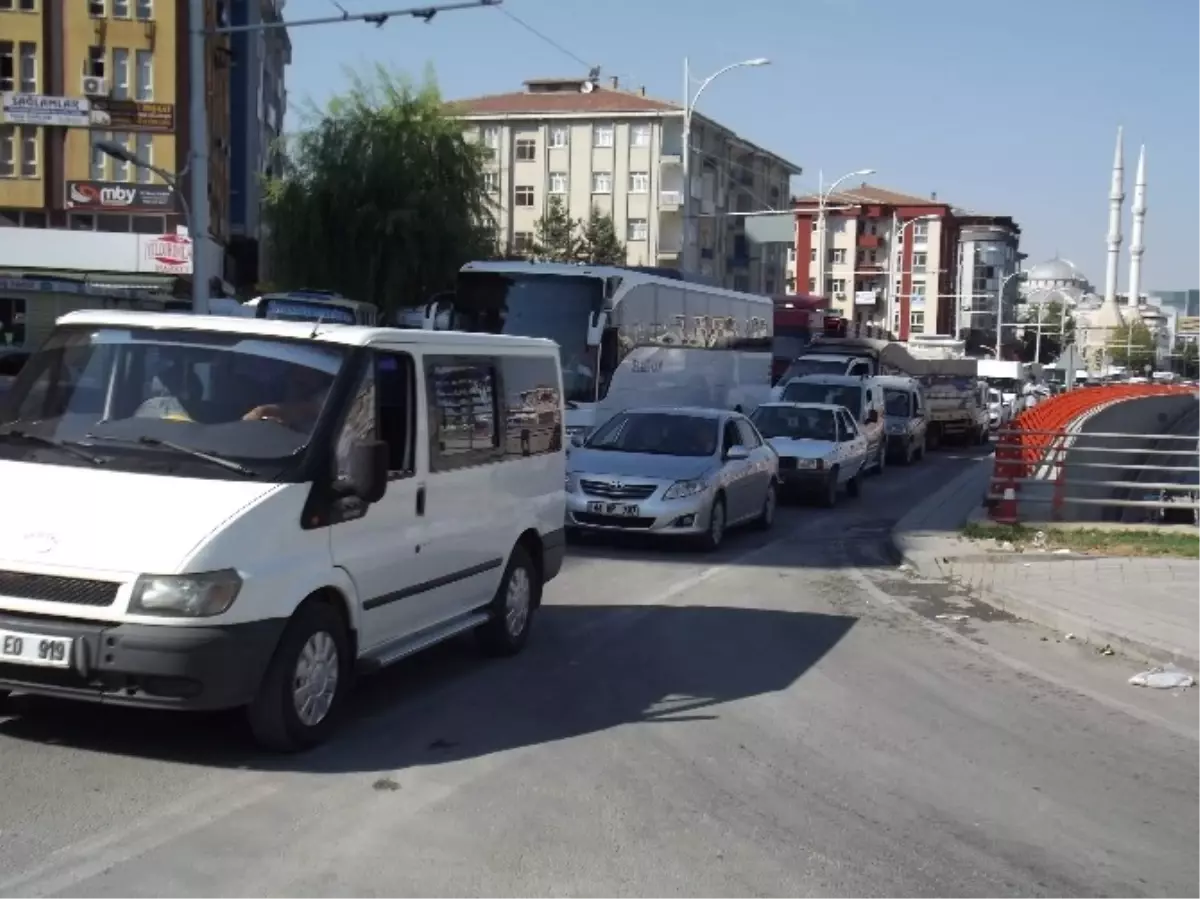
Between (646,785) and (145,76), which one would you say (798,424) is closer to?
(646,785)

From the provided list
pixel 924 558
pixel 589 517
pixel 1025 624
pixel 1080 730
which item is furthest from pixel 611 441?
pixel 1080 730

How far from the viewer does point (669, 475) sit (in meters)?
15.7

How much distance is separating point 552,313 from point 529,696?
15078 mm

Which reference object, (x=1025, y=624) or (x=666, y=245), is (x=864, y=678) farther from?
(x=666, y=245)

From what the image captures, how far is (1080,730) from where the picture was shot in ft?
27.3

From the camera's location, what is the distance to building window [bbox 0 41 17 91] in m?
51.3

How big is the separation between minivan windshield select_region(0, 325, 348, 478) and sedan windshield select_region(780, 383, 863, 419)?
71.6 feet

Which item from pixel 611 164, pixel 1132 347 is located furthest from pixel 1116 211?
pixel 611 164

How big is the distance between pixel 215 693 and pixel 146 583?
570 millimetres

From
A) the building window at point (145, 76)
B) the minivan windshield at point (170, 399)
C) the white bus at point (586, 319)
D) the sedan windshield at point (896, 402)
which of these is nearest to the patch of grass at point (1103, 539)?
the white bus at point (586, 319)

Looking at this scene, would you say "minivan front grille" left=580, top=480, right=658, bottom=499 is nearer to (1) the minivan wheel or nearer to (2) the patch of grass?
(1) the minivan wheel

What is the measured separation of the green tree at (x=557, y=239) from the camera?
234ft

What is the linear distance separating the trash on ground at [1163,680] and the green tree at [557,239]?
61269 millimetres

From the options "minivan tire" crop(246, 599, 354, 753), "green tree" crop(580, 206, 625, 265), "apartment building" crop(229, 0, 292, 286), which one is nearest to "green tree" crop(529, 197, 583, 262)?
"green tree" crop(580, 206, 625, 265)
